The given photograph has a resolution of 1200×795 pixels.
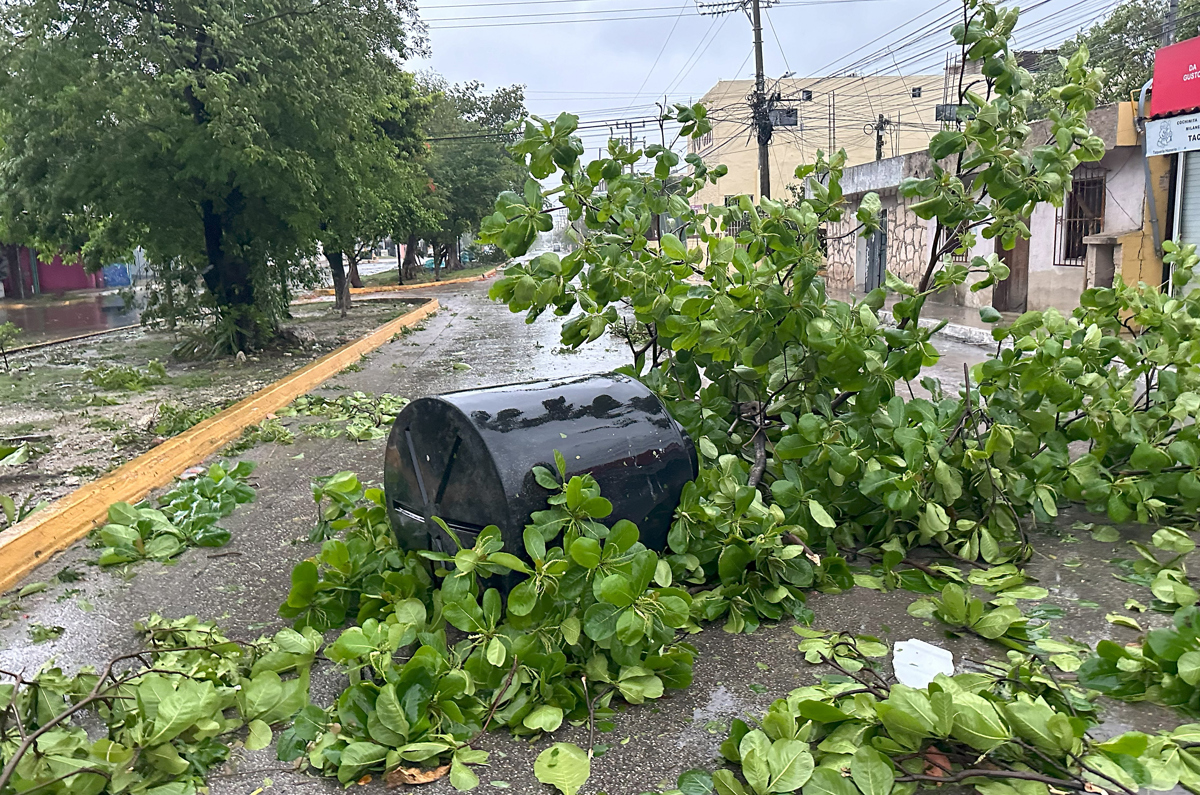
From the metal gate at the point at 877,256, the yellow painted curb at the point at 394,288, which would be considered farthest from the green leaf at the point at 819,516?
the yellow painted curb at the point at 394,288

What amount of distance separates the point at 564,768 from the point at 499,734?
1.12ft

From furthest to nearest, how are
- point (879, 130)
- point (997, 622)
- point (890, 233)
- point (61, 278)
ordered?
point (879, 130), point (61, 278), point (890, 233), point (997, 622)

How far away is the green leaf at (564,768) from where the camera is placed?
2445mm

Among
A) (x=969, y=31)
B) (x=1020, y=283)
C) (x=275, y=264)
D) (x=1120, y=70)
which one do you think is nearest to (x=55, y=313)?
(x=275, y=264)


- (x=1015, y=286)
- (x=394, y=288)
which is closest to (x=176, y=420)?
(x=1015, y=286)

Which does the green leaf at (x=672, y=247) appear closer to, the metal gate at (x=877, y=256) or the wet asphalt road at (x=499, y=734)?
the wet asphalt road at (x=499, y=734)

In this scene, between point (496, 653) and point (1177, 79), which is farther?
point (1177, 79)

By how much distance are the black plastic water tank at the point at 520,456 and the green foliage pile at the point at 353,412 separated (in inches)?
147

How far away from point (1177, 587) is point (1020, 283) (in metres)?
16.4

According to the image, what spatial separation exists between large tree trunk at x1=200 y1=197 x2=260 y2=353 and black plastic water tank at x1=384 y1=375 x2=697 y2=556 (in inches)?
385

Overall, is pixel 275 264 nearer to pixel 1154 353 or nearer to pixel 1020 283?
pixel 1154 353

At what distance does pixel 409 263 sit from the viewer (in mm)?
39406

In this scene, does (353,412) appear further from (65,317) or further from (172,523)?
(65,317)

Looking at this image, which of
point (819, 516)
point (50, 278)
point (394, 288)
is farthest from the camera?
point (50, 278)
